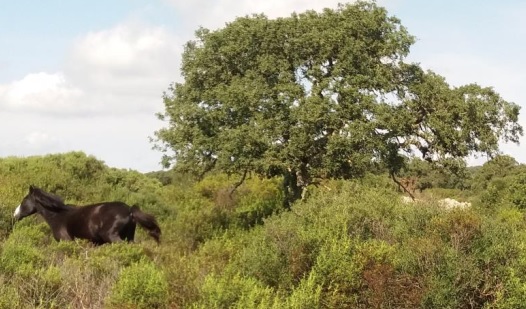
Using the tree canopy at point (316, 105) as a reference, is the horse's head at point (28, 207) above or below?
below

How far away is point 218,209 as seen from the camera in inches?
1236

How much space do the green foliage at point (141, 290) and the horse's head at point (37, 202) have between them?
25.6 ft

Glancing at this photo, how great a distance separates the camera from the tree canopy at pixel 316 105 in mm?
23969

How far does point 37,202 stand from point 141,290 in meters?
8.90

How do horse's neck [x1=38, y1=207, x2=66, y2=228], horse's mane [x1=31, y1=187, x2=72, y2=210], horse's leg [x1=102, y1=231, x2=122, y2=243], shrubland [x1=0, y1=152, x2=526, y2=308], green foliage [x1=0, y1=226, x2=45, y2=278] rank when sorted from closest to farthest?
shrubland [x1=0, y1=152, x2=526, y2=308] → green foliage [x1=0, y1=226, x2=45, y2=278] → horse's leg [x1=102, y1=231, x2=122, y2=243] → horse's neck [x1=38, y1=207, x2=66, y2=228] → horse's mane [x1=31, y1=187, x2=72, y2=210]

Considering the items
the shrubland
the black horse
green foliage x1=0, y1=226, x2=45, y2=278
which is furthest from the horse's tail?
green foliage x1=0, y1=226, x2=45, y2=278

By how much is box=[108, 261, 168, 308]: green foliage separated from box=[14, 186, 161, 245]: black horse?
599 cm

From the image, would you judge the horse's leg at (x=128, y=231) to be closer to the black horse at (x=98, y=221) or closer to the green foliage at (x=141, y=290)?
the black horse at (x=98, y=221)

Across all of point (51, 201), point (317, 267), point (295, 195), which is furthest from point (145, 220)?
point (295, 195)

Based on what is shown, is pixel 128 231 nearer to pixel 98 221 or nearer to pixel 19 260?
pixel 98 221

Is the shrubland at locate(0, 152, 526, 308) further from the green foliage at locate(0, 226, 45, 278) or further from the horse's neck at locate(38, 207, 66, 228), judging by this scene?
the horse's neck at locate(38, 207, 66, 228)

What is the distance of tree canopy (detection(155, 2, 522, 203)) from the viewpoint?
78.6ft

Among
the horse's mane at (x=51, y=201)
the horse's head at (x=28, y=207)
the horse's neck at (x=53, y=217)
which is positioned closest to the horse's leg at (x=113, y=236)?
the horse's neck at (x=53, y=217)

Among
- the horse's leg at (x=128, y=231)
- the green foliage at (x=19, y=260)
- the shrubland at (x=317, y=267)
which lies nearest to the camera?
the shrubland at (x=317, y=267)
